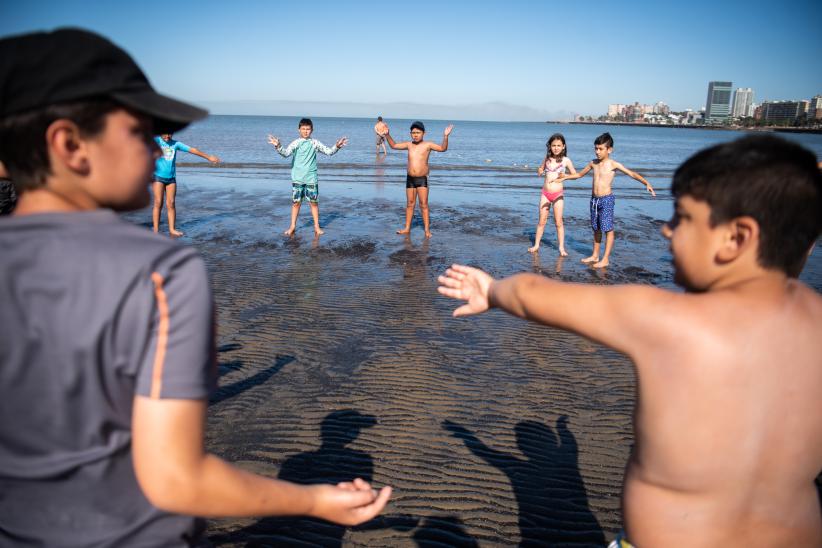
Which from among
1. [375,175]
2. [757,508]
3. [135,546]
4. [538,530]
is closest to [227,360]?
[538,530]

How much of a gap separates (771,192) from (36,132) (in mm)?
1805

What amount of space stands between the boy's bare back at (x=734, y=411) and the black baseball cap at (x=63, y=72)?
148cm

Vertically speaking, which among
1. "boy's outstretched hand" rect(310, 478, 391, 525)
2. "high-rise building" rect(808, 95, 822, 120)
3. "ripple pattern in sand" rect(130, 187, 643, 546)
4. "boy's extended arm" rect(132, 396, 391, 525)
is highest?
"high-rise building" rect(808, 95, 822, 120)

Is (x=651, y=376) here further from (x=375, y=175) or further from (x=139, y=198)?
(x=375, y=175)

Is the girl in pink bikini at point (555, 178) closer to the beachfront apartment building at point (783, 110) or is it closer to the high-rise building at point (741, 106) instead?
the beachfront apartment building at point (783, 110)

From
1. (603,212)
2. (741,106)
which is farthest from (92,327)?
(741,106)

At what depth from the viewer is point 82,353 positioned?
111 centimetres

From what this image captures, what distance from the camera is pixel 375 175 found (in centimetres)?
2267

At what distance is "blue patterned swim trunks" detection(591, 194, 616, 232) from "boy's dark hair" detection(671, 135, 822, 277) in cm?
825

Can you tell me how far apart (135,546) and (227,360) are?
4235mm

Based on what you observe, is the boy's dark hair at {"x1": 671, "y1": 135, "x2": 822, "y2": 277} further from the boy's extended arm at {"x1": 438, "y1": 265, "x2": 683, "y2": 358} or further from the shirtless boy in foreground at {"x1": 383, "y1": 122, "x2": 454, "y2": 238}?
the shirtless boy in foreground at {"x1": 383, "y1": 122, "x2": 454, "y2": 238}

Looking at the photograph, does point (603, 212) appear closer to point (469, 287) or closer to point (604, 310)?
point (469, 287)

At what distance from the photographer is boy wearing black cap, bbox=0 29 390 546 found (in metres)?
Result: 1.10

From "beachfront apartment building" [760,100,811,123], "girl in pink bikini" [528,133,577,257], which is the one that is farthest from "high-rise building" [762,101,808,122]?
"girl in pink bikini" [528,133,577,257]
